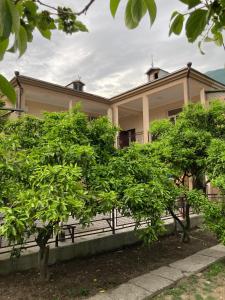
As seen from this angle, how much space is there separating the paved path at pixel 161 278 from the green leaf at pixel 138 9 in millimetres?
4105

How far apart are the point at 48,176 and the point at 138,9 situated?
3.34m

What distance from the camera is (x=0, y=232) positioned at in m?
3.42

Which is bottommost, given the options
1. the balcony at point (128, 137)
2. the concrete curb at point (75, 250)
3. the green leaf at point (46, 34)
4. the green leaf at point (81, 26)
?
the concrete curb at point (75, 250)

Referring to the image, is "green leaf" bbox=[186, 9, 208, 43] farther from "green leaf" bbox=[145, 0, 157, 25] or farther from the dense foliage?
the dense foliage

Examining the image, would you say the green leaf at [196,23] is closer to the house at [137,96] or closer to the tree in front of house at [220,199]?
the tree in front of house at [220,199]

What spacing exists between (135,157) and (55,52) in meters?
4.42

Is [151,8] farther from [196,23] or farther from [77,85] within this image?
[77,85]

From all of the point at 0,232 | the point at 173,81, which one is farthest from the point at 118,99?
the point at 0,232

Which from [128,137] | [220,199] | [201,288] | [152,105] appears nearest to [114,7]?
[201,288]

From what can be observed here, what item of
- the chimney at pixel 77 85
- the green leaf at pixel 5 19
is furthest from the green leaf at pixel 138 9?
the chimney at pixel 77 85

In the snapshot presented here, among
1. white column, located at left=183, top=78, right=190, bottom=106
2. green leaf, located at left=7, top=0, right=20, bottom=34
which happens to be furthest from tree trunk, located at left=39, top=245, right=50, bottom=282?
white column, located at left=183, top=78, right=190, bottom=106

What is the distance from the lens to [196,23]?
79 centimetres

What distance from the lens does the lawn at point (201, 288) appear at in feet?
14.2

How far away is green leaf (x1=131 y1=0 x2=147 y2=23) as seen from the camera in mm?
671
